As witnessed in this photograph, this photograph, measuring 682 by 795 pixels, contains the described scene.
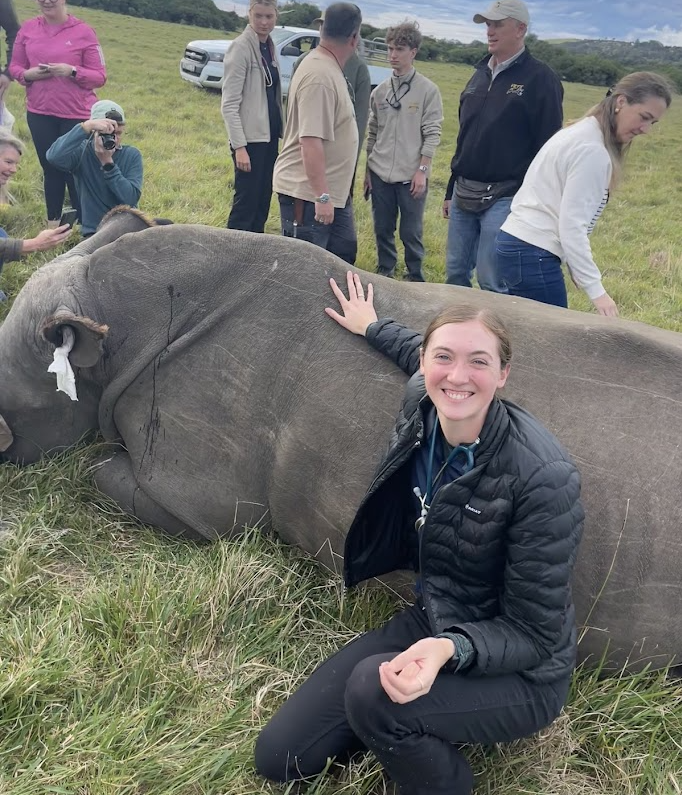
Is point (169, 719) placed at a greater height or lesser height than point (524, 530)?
lesser

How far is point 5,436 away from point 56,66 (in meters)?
4.18

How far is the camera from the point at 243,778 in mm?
2537

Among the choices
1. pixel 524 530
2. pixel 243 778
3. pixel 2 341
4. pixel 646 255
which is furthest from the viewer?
pixel 646 255

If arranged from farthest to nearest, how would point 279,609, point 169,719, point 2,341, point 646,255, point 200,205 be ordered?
point 646,255, point 200,205, point 2,341, point 279,609, point 169,719

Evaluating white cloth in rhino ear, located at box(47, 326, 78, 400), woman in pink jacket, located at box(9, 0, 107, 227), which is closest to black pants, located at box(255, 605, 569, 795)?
white cloth in rhino ear, located at box(47, 326, 78, 400)

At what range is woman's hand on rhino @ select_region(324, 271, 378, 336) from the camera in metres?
3.44

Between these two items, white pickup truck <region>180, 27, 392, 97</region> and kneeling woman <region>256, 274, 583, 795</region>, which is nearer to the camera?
kneeling woman <region>256, 274, 583, 795</region>

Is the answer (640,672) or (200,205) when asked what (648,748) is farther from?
(200,205)

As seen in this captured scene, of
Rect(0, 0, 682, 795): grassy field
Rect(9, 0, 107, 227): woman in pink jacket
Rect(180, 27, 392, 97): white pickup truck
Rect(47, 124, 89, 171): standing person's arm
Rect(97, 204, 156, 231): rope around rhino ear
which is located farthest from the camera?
Rect(180, 27, 392, 97): white pickup truck

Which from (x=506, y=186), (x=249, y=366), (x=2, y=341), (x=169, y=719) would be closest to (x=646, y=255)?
(x=506, y=186)

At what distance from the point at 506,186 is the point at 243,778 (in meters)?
4.24

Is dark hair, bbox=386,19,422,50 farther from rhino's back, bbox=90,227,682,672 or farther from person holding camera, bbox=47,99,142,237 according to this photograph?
rhino's back, bbox=90,227,682,672

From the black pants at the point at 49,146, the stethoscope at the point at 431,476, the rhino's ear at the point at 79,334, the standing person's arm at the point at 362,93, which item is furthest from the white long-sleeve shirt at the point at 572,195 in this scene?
the black pants at the point at 49,146

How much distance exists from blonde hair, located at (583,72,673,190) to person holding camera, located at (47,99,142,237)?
3.50 metres
